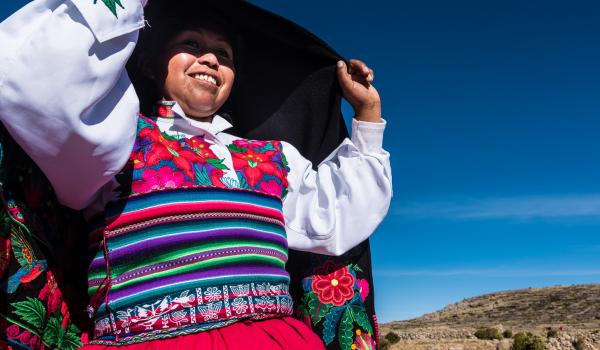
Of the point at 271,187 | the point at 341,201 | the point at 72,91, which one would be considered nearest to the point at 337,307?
the point at 341,201

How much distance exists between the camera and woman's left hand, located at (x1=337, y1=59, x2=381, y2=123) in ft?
7.90

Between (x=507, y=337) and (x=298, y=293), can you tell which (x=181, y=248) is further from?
(x=507, y=337)

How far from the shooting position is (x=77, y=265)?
1.88m

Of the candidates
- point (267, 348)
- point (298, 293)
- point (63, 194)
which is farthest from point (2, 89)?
point (298, 293)

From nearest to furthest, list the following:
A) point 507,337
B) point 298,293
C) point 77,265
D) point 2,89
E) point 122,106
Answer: point 2,89
point 122,106
point 77,265
point 298,293
point 507,337

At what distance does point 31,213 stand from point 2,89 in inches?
16.2

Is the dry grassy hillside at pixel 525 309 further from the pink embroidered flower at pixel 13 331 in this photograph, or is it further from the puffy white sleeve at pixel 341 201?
the pink embroidered flower at pixel 13 331

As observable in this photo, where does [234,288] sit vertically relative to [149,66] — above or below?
below

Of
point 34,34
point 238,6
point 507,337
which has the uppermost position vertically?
point 238,6

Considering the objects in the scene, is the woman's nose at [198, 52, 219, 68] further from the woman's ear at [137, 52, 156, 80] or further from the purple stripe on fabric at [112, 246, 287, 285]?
the purple stripe on fabric at [112, 246, 287, 285]

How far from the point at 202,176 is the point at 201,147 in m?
0.17

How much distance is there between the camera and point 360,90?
2.44 m

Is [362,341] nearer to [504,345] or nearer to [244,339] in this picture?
[244,339]

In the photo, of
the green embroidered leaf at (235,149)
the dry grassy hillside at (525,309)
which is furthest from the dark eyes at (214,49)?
the dry grassy hillside at (525,309)
